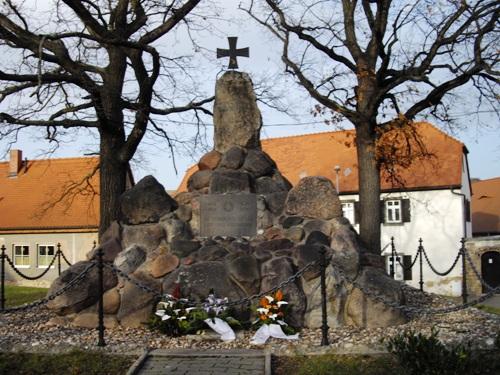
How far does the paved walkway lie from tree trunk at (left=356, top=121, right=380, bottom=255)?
7604 mm

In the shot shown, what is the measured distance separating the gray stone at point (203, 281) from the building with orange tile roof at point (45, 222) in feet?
70.2

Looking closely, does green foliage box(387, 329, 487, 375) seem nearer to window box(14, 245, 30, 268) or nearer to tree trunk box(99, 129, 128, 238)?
tree trunk box(99, 129, 128, 238)

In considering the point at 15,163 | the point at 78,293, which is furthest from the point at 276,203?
the point at 15,163

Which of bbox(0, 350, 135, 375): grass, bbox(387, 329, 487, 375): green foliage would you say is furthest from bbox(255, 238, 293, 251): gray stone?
bbox(387, 329, 487, 375): green foliage

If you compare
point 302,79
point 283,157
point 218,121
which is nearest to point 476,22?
point 302,79

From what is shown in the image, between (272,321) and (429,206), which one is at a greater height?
(429,206)

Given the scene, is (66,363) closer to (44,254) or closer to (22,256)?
(44,254)

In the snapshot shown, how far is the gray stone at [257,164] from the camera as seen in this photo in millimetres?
10023

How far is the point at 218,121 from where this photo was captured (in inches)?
410

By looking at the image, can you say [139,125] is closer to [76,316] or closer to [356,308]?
[76,316]

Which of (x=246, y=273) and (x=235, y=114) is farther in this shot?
(x=235, y=114)

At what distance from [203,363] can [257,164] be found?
423 cm

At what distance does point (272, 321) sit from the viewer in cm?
786

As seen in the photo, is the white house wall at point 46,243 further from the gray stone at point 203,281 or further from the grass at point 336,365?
the grass at point 336,365
